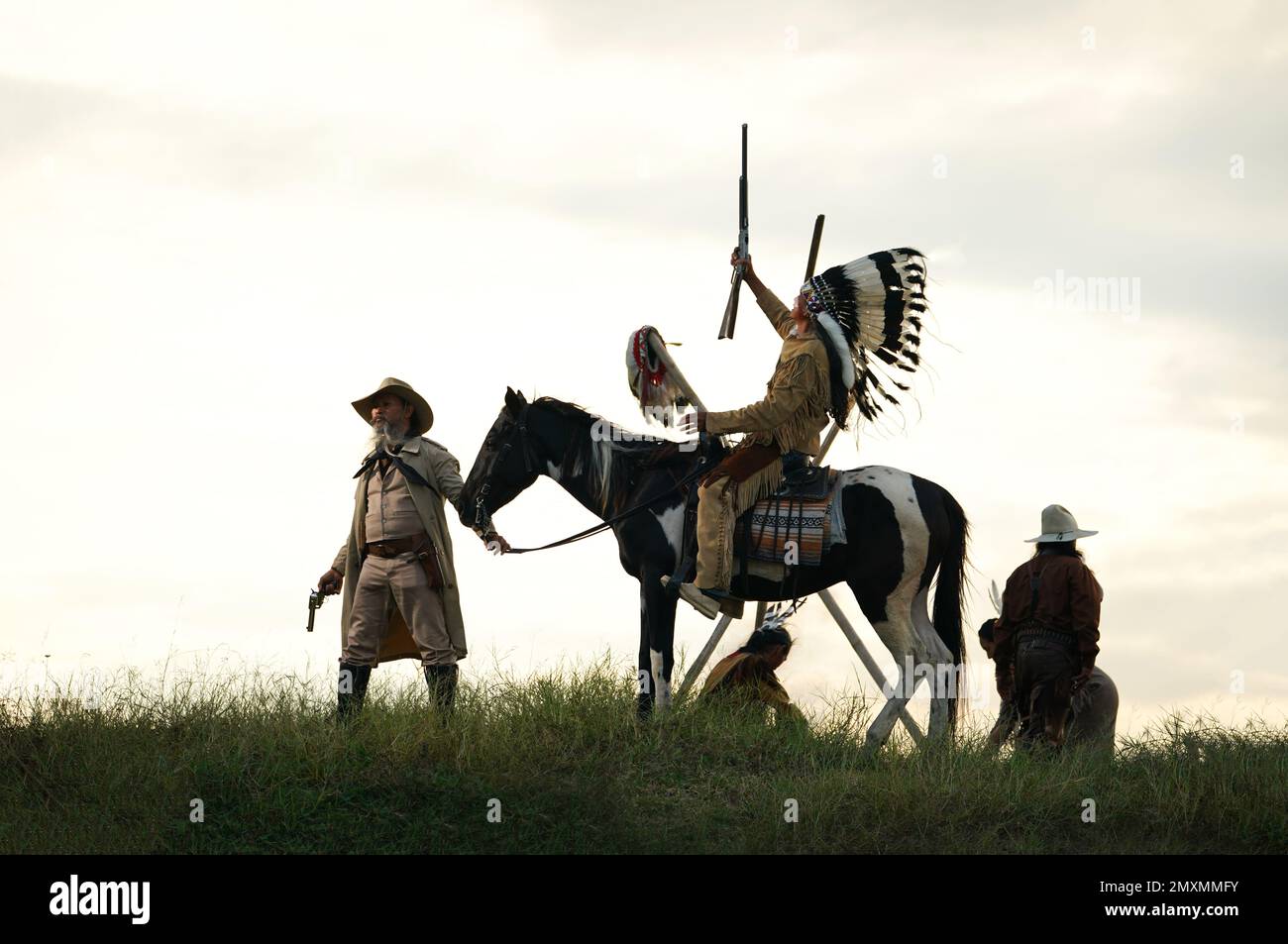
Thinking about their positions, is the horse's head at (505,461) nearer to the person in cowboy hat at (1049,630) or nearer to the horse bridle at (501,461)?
the horse bridle at (501,461)

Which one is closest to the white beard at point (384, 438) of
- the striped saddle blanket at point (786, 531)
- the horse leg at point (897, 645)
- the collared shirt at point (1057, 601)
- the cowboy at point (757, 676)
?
the striped saddle blanket at point (786, 531)

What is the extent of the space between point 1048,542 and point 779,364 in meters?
2.32

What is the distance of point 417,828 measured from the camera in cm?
945

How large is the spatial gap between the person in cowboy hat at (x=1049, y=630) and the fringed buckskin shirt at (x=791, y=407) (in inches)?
71.5

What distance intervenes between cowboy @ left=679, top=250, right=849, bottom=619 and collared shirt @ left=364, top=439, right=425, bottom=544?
2038 mm

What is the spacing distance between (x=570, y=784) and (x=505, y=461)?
2.67 meters

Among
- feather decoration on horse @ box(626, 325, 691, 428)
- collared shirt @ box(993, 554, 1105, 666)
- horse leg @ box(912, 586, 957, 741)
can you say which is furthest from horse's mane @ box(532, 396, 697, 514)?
collared shirt @ box(993, 554, 1105, 666)

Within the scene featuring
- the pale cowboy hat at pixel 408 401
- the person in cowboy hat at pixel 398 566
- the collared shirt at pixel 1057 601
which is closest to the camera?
the collared shirt at pixel 1057 601

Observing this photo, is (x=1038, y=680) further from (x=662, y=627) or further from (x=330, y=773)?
(x=330, y=773)

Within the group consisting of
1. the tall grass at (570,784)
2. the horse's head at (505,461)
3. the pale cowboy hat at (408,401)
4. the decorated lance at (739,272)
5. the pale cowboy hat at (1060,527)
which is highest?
the decorated lance at (739,272)

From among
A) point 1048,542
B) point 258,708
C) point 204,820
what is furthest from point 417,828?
point 1048,542

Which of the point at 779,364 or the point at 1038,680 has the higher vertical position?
the point at 779,364

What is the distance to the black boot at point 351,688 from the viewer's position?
10586mm

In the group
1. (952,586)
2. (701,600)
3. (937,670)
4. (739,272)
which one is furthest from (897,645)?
(739,272)
